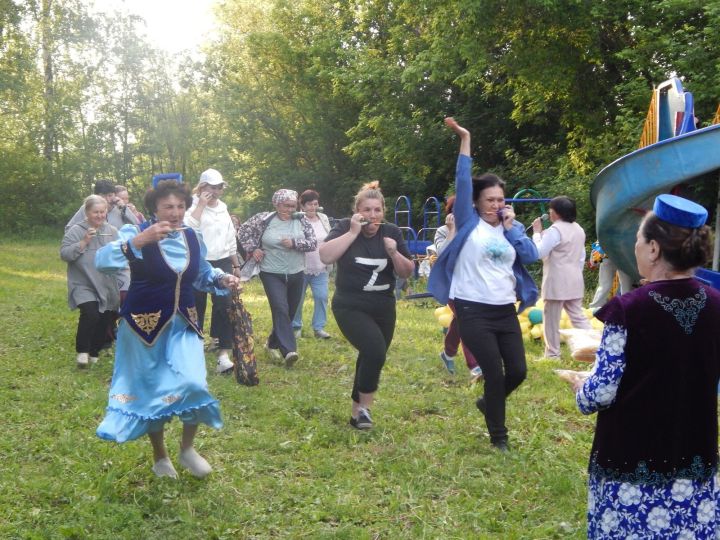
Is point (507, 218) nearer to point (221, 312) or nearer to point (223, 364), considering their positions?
point (223, 364)

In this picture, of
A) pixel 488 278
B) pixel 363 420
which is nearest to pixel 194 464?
pixel 363 420

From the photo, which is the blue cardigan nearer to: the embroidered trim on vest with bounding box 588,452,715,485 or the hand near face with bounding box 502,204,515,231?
the hand near face with bounding box 502,204,515,231

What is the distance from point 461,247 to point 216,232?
358cm

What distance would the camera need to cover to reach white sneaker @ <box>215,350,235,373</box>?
7.79 meters

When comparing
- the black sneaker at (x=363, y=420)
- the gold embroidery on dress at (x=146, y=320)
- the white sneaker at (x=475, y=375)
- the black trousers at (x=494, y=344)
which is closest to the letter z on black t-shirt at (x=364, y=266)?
the black trousers at (x=494, y=344)

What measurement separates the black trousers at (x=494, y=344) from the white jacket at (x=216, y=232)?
11.7 feet

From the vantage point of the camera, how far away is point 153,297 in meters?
4.52

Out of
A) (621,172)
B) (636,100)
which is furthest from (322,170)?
(621,172)

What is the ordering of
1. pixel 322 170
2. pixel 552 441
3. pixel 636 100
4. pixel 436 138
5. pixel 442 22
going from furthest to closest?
pixel 322 170 → pixel 436 138 → pixel 442 22 → pixel 636 100 → pixel 552 441

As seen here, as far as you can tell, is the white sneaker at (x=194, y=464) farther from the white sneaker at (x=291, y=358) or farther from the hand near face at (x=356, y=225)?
the white sneaker at (x=291, y=358)

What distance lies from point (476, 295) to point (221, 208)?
12.7ft

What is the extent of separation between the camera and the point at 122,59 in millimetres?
36312

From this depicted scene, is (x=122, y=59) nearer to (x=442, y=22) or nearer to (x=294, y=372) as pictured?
(x=442, y=22)

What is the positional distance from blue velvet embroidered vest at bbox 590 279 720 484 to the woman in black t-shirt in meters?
2.95
